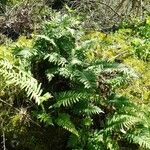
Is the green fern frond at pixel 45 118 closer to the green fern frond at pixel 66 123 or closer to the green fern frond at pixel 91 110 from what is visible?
the green fern frond at pixel 66 123

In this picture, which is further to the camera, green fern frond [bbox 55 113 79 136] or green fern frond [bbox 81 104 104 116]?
green fern frond [bbox 81 104 104 116]

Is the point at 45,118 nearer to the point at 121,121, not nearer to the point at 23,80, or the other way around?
the point at 23,80

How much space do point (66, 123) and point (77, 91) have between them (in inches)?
23.4

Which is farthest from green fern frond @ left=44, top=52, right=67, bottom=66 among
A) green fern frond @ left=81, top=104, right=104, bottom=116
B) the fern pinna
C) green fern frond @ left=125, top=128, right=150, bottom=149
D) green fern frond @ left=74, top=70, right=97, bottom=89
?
green fern frond @ left=125, top=128, right=150, bottom=149

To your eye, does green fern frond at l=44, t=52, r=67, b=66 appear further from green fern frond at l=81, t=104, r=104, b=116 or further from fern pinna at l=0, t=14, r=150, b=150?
green fern frond at l=81, t=104, r=104, b=116

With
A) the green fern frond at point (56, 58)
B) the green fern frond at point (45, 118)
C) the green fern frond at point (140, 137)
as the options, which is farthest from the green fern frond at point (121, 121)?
the green fern frond at point (56, 58)

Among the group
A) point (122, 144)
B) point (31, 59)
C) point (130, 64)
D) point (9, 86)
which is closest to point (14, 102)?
point (9, 86)

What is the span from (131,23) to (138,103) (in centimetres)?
258

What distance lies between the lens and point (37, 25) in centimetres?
818

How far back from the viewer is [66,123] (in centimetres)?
537

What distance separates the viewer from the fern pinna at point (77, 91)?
18.0 feet

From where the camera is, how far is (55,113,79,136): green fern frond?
5.30 m

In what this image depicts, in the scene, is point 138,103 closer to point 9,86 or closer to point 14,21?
point 9,86

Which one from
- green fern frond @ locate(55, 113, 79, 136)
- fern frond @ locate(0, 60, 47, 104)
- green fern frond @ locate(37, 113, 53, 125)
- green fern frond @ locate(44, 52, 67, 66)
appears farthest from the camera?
green fern frond @ locate(44, 52, 67, 66)
